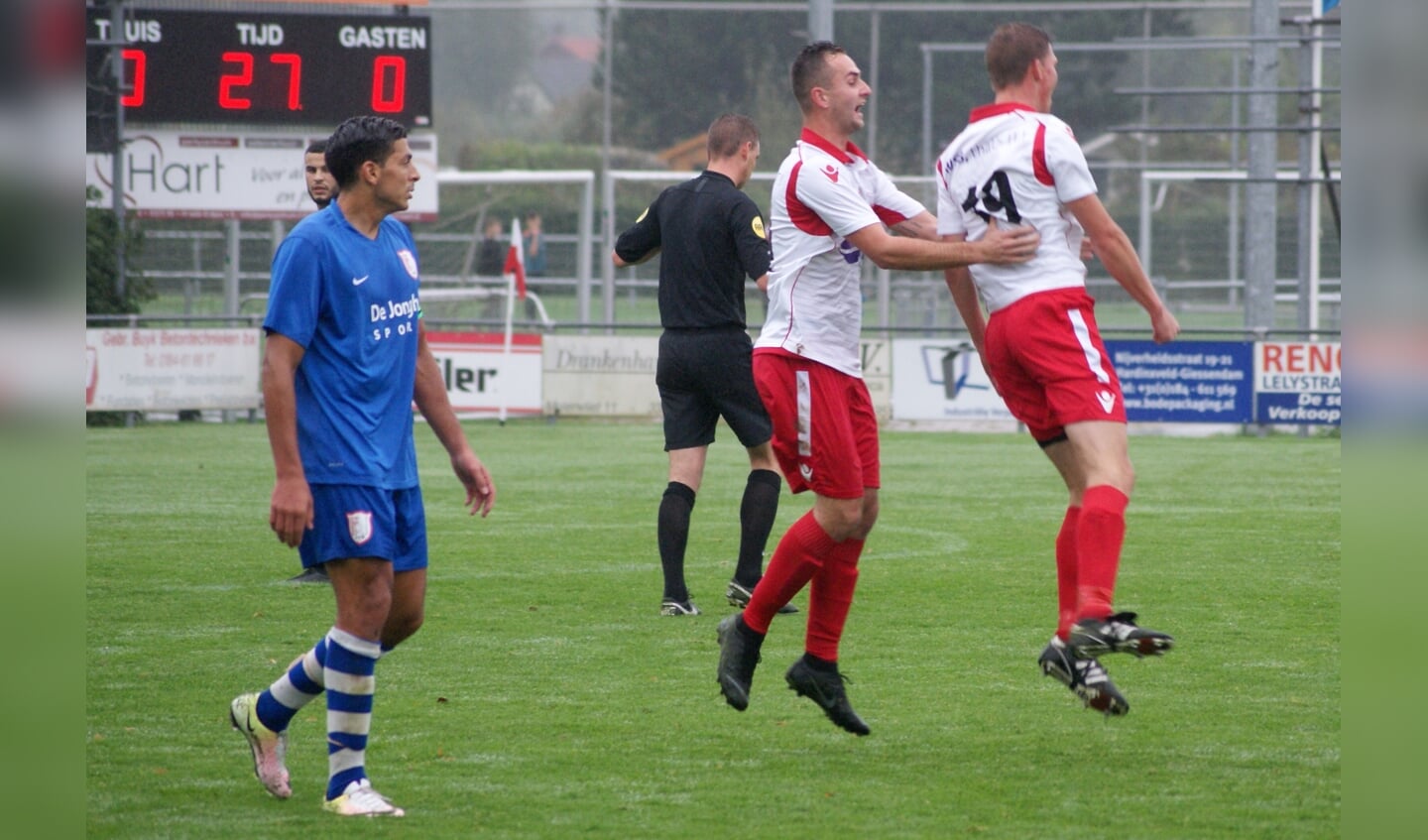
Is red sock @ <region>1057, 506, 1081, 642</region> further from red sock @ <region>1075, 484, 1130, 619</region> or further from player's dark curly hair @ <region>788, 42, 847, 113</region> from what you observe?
player's dark curly hair @ <region>788, 42, 847, 113</region>

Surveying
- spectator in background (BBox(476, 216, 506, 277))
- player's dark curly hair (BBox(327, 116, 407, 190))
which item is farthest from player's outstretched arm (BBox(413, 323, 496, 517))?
spectator in background (BBox(476, 216, 506, 277))

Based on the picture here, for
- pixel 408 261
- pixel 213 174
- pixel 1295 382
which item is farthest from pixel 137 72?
pixel 408 261

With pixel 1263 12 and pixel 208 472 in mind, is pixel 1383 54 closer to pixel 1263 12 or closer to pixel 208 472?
pixel 208 472

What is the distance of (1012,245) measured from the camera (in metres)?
5.47

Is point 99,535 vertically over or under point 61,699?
under

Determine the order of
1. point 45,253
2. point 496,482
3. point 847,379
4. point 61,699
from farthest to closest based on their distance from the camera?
point 496,482 < point 847,379 < point 61,699 < point 45,253

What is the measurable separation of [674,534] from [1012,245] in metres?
3.16

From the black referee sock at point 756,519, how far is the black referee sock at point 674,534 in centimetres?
27

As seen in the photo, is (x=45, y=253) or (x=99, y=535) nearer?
(x=45, y=253)

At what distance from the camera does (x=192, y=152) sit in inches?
877

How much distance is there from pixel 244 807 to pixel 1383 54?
3.82 m

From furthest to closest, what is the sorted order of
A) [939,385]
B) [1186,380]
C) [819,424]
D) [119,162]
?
[119,162]
[939,385]
[1186,380]
[819,424]

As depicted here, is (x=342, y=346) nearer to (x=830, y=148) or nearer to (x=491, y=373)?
(x=830, y=148)

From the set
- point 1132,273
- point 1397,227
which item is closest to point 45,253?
point 1397,227
